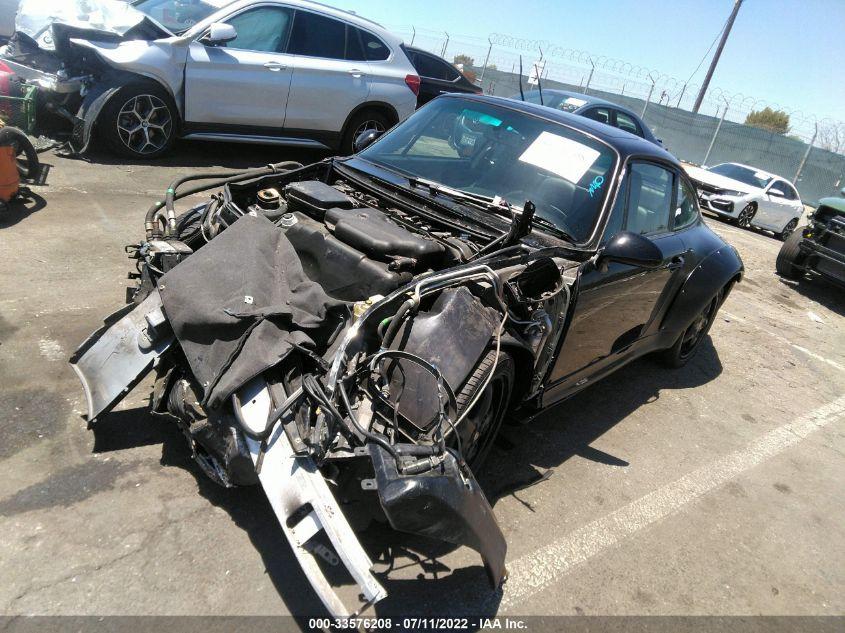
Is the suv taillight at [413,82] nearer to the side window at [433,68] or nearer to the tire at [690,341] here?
the side window at [433,68]

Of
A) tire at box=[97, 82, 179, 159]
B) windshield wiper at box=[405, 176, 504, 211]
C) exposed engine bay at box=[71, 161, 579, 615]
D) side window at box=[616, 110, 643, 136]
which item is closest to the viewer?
exposed engine bay at box=[71, 161, 579, 615]

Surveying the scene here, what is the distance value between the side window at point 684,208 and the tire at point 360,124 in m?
4.92

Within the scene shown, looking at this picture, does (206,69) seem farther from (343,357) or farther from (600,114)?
(600,114)

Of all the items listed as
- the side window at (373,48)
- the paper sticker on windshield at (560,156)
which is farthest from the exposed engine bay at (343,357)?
the side window at (373,48)

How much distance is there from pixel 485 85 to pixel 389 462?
2838 cm

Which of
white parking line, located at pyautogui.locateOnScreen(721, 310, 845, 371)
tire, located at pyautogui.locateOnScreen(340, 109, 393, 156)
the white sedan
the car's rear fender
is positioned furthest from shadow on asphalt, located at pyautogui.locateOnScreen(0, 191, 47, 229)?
the white sedan

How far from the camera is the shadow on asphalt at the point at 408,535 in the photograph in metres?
2.50

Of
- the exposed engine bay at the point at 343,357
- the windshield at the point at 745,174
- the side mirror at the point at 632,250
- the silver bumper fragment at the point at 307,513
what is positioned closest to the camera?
the silver bumper fragment at the point at 307,513

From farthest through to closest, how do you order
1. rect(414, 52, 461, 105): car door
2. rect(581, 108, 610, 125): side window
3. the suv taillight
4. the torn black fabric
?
rect(581, 108, 610, 125): side window → rect(414, 52, 461, 105): car door → the suv taillight → the torn black fabric

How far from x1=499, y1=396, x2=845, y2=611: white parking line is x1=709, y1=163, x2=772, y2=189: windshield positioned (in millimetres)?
11169

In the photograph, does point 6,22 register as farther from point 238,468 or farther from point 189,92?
point 238,468

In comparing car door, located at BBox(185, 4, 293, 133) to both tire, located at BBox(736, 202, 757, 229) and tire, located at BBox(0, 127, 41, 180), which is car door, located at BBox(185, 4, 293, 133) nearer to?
tire, located at BBox(0, 127, 41, 180)

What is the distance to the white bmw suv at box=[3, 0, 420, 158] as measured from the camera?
22.4ft

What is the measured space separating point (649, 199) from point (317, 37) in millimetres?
5574
